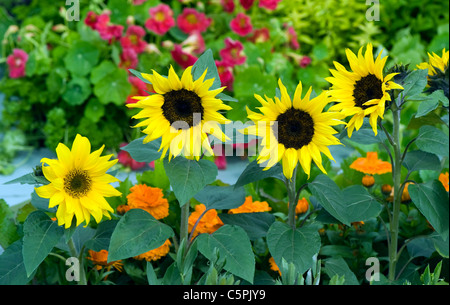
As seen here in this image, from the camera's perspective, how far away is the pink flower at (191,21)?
3.21 metres

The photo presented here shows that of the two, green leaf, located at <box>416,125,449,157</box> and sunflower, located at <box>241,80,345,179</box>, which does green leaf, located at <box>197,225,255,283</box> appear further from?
green leaf, located at <box>416,125,449,157</box>

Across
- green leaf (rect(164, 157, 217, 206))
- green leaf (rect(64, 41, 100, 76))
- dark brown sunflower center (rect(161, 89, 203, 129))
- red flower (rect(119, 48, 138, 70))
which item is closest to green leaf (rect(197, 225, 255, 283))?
green leaf (rect(164, 157, 217, 206))

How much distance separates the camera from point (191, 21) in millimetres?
3223

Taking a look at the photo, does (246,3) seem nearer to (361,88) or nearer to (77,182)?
(361,88)

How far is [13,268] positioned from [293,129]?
0.61 metres

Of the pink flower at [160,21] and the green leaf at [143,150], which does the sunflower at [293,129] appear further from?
the pink flower at [160,21]

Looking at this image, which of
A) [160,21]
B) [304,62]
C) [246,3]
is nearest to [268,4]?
[246,3]

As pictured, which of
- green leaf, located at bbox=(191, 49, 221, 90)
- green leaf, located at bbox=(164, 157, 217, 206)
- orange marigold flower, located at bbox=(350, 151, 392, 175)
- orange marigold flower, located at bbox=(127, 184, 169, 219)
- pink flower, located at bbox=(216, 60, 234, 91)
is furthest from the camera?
pink flower, located at bbox=(216, 60, 234, 91)

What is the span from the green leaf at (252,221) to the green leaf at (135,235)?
18 cm

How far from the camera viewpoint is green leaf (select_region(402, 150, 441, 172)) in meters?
1.15

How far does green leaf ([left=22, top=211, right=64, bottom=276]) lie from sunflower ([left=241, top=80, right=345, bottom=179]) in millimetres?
410

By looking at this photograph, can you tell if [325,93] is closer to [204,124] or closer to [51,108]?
[204,124]

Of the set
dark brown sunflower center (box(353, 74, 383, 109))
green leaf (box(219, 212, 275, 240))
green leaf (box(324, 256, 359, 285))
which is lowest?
green leaf (box(324, 256, 359, 285))

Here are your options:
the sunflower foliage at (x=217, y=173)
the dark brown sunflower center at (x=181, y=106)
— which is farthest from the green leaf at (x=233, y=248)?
the dark brown sunflower center at (x=181, y=106)
